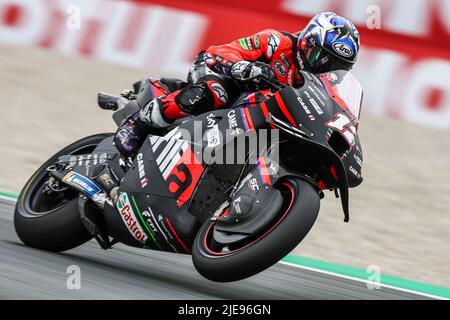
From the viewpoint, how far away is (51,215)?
5543 mm

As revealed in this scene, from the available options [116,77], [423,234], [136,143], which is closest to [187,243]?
[136,143]

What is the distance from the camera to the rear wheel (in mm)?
5500

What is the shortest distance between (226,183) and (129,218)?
60 centimetres

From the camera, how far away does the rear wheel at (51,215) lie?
5.50 metres

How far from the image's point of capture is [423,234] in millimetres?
8039

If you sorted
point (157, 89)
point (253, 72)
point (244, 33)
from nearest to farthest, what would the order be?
point (253, 72) < point (157, 89) < point (244, 33)

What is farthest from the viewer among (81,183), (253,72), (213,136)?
(81,183)

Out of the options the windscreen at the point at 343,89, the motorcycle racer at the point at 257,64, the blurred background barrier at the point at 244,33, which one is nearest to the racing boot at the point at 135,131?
the motorcycle racer at the point at 257,64

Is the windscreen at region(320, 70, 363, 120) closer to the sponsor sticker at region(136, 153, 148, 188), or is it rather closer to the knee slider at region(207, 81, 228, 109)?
the knee slider at region(207, 81, 228, 109)

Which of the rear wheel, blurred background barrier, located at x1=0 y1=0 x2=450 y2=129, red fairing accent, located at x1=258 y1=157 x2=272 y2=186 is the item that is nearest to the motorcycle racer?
red fairing accent, located at x1=258 y1=157 x2=272 y2=186

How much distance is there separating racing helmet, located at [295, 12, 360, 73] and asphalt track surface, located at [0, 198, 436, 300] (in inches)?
51.4

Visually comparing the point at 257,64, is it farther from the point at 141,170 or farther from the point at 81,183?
the point at 81,183

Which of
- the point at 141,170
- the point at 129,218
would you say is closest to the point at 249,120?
the point at 141,170
